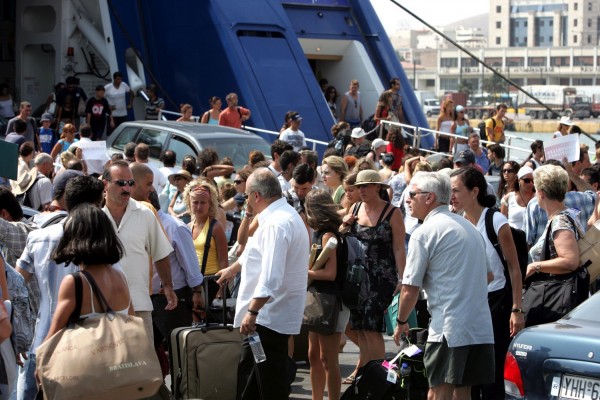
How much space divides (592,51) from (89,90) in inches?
6742

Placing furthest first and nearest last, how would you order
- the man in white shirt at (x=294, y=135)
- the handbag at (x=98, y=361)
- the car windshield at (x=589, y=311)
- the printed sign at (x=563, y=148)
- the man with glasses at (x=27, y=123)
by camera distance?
the man in white shirt at (x=294, y=135), the man with glasses at (x=27, y=123), the printed sign at (x=563, y=148), the car windshield at (x=589, y=311), the handbag at (x=98, y=361)

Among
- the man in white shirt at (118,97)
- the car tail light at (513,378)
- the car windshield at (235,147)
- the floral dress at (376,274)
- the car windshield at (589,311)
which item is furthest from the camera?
the man in white shirt at (118,97)

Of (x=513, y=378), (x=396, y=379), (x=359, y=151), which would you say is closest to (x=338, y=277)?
(x=396, y=379)

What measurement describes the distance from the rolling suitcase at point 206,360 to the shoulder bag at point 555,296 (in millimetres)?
2074

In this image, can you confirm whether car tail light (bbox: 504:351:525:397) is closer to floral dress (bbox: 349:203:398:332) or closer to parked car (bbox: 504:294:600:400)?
parked car (bbox: 504:294:600:400)

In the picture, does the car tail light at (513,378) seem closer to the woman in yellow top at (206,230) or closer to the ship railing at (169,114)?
the woman in yellow top at (206,230)

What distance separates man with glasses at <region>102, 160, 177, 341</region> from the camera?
24.5 ft

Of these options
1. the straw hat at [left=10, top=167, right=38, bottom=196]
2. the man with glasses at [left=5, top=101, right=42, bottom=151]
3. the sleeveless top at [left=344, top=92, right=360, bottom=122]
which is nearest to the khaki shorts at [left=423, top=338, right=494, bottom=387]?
the straw hat at [left=10, top=167, right=38, bottom=196]

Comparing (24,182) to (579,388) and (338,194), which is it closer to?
(338,194)

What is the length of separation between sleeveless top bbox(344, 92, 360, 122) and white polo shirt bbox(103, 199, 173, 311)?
1315 centimetres

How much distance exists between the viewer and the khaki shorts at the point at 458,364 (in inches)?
267

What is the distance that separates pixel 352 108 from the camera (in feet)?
67.7

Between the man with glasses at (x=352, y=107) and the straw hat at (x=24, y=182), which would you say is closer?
the straw hat at (x=24, y=182)

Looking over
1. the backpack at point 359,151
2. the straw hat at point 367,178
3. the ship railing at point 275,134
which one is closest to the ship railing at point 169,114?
the ship railing at point 275,134
